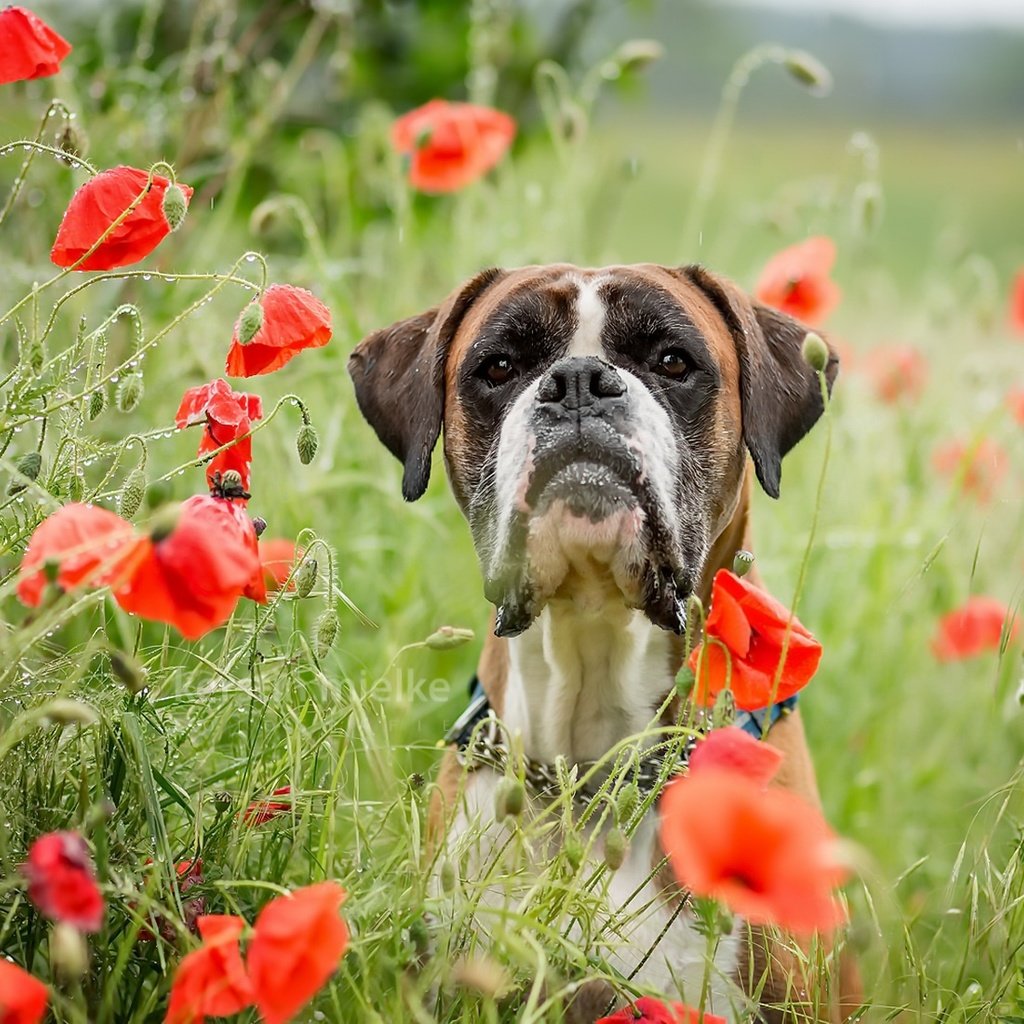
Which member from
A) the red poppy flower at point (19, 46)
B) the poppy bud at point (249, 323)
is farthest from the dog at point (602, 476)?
the red poppy flower at point (19, 46)

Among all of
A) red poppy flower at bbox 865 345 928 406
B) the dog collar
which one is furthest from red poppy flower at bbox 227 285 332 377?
red poppy flower at bbox 865 345 928 406

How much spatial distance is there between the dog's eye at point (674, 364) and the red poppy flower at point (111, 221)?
102 cm

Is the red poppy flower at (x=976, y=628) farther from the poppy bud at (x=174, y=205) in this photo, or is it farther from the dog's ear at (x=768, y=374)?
the poppy bud at (x=174, y=205)

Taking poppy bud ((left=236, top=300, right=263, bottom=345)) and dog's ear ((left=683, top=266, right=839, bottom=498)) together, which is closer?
poppy bud ((left=236, top=300, right=263, bottom=345))

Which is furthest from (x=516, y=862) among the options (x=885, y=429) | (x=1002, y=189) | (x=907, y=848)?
(x=1002, y=189)

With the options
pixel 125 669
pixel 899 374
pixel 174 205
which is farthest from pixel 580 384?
pixel 899 374

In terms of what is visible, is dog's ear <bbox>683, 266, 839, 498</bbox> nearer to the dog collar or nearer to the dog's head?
the dog's head

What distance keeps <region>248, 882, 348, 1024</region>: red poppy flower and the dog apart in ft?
2.37

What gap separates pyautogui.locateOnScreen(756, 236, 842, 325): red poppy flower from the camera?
11.3 ft

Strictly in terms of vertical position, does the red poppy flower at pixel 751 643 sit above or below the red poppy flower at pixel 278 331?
below

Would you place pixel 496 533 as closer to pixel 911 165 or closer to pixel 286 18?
pixel 286 18

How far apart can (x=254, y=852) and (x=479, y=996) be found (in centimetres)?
47

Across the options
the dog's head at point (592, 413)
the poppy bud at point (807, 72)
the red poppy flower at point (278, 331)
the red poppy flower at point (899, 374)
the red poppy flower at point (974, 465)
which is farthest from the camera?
the red poppy flower at point (899, 374)

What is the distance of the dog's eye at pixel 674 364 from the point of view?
2.66 meters
